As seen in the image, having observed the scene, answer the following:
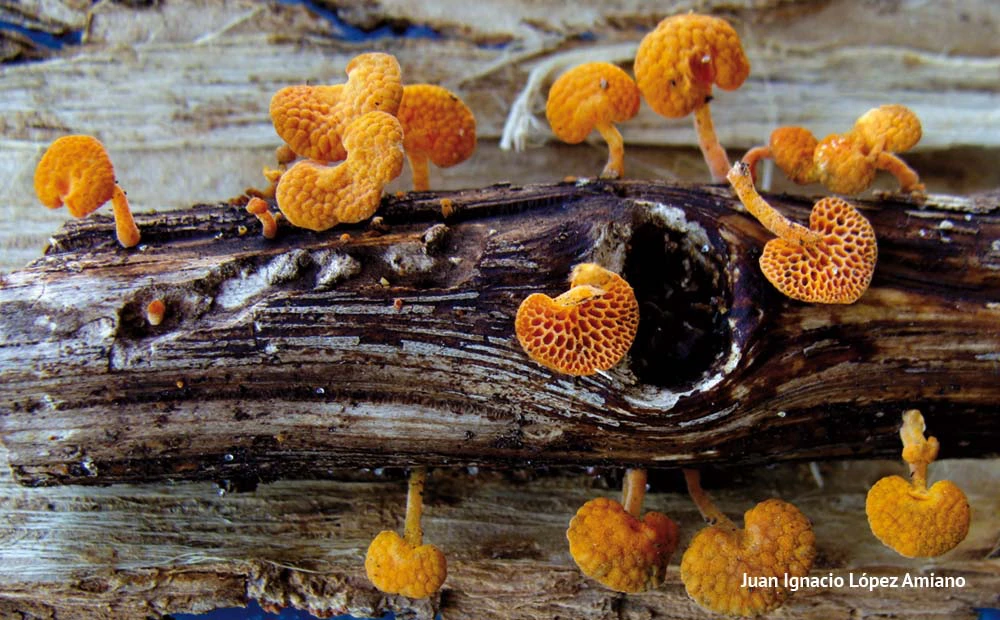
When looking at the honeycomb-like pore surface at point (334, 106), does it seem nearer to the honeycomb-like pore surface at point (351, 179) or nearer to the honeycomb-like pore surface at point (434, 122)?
the honeycomb-like pore surface at point (351, 179)

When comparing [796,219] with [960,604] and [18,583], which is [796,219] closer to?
[960,604]

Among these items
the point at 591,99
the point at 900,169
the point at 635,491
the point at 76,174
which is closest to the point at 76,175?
the point at 76,174

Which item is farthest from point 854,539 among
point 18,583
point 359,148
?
point 18,583

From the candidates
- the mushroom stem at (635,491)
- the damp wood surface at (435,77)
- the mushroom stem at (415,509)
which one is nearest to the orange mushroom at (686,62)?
the damp wood surface at (435,77)

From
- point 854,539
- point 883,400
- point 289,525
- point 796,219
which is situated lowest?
point 289,525

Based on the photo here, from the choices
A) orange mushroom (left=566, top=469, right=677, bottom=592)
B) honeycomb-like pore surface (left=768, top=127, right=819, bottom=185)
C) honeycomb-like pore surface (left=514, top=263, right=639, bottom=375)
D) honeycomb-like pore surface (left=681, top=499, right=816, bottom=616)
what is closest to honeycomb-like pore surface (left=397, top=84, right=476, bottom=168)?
honeycomb-like pore surface (left=514, top=263, right=639, bottom=375)

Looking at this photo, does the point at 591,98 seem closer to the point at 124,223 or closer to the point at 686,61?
the point at 686,61
